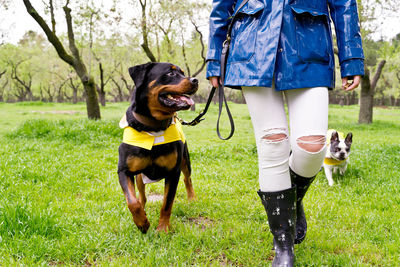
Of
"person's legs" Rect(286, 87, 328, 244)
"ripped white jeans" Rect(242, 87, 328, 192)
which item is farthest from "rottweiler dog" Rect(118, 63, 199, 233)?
"person's legs" Rect(286, 87, 328, 244)

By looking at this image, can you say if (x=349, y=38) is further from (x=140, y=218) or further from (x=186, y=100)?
(x=140, y=218)

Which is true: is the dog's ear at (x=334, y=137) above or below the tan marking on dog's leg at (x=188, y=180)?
above

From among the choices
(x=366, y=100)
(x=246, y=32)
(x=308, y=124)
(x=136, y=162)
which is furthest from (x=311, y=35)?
(x=366, y=100)

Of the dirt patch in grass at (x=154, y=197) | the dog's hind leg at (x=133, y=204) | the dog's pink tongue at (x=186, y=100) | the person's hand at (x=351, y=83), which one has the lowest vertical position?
the dirt patch in grass at (x=154, y=197)

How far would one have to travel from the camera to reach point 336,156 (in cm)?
499

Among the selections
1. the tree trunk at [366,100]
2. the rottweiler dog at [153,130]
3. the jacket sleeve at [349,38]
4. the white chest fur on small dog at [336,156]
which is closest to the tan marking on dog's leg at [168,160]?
the rottweiler dog at [153,130]

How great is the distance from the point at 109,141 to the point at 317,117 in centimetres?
651

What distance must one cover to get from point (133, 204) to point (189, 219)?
0.87 meters

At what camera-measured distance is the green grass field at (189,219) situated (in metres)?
2.54

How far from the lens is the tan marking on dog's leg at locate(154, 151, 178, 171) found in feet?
9.85

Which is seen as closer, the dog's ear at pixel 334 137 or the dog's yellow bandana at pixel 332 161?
the dog's yellow bandana at pixel 332 161

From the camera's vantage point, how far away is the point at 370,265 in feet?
7.89

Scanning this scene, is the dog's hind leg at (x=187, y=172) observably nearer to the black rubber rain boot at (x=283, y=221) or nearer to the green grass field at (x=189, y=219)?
the green grass field at (x=189, y=219)

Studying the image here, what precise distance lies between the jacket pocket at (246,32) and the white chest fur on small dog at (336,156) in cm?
326
